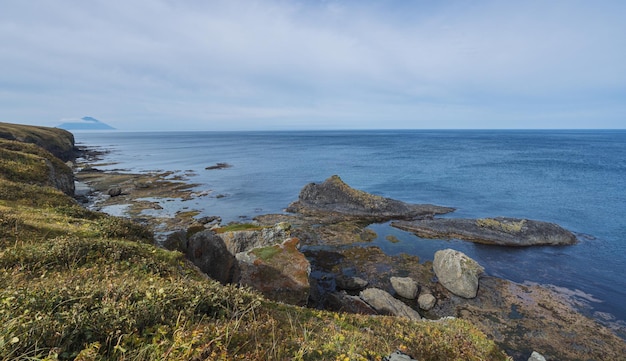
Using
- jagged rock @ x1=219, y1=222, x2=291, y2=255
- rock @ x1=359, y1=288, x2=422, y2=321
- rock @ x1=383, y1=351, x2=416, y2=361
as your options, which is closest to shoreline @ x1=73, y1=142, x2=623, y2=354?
rock @ x1=359, y1=288, x2=422, y2=321

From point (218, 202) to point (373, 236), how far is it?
25.4 metres

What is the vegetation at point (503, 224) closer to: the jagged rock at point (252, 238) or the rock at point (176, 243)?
the jagged rock at point (252, 238)

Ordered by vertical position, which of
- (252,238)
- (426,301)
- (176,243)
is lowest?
(426,301)

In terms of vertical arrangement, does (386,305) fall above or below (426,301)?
above

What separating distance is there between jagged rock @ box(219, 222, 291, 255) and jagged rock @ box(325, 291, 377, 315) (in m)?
6.52

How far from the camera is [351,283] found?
76.5ft

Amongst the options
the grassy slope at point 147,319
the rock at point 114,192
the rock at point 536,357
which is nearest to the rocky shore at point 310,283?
the grassy slope at point 147,319

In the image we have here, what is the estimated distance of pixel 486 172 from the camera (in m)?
71.0

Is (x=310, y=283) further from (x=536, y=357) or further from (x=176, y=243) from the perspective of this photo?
(x=536, y=357)

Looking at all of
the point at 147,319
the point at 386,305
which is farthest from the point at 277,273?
the point at 147,319

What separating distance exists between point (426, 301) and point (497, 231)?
17.1m

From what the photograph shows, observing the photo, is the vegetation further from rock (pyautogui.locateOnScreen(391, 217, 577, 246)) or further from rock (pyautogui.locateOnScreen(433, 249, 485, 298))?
rock (pyautogui.locateOnScreen(433, 249, 485, 298))

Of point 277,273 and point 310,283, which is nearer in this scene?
point 277,273

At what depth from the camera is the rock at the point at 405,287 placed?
72.2 feet
